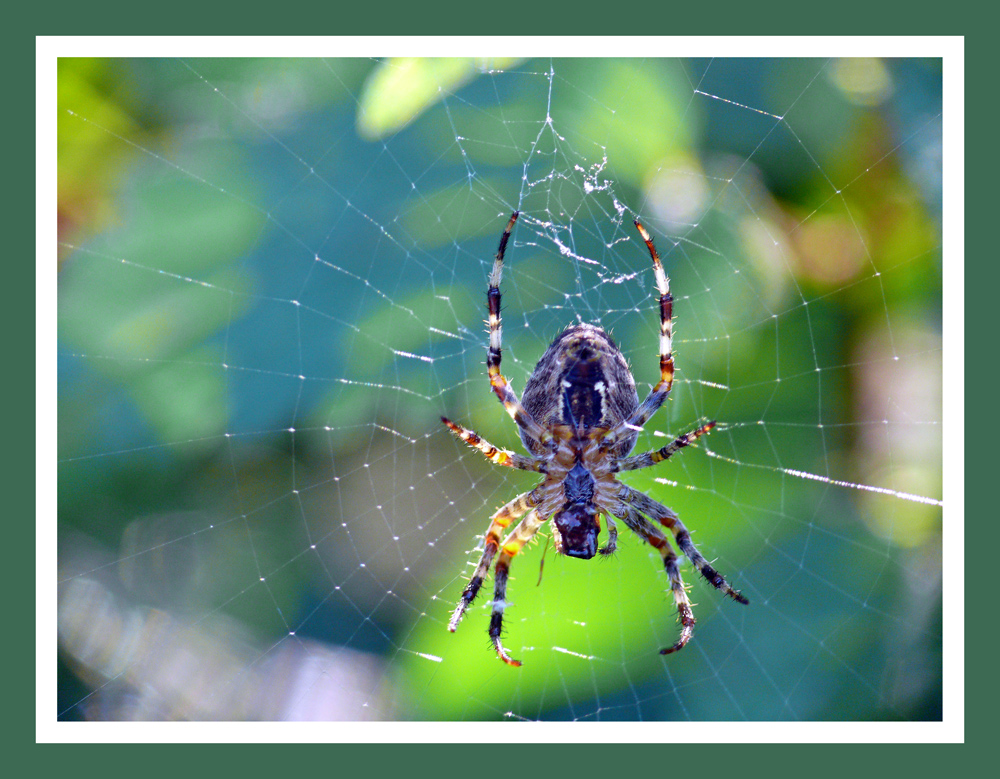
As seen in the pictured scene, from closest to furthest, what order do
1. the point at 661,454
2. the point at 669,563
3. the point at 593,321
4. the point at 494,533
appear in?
the point at 661,454, the point at 669,563, the point at 494,533, the point at 593,321

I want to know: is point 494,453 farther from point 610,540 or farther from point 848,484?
point 848,484

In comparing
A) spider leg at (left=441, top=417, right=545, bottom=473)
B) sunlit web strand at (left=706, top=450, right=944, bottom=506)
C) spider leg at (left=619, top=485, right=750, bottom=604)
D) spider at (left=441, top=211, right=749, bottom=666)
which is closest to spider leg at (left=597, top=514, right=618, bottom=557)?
spider at (left=441, top=211, right=749, bottom=666)

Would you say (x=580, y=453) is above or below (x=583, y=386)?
below

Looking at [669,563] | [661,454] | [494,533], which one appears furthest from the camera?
[494,533]

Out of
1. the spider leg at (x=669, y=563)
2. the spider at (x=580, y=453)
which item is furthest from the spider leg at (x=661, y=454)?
the spider leg at (x=669, y=563)

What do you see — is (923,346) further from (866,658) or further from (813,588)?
(866,658)

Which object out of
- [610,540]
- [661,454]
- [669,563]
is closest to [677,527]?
[669,563]

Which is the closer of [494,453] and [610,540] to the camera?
[494,453]
